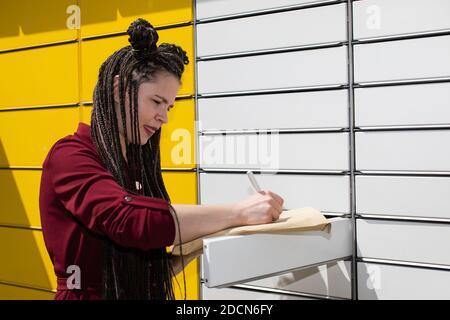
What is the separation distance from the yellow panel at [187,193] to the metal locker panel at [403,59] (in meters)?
1.01

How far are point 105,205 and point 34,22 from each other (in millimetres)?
2351

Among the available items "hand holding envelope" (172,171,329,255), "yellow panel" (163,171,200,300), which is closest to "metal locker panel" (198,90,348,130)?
Result: "yellow panel" (163,171,200,300)

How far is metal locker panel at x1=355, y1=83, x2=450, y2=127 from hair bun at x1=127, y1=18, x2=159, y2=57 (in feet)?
3.53

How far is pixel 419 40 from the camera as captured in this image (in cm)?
236

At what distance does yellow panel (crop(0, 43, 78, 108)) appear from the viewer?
133 inches

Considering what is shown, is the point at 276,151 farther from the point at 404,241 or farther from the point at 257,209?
the point at 257,209

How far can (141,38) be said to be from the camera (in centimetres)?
174

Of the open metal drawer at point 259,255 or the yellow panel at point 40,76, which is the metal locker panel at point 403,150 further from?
the yellow panel at point 40,76

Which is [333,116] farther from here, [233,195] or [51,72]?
[51,72]

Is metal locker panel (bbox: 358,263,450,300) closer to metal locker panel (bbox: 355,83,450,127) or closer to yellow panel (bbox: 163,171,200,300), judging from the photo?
metal locker panel (bbox: 355,83,450,127)

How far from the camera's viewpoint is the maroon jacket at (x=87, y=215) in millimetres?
1560

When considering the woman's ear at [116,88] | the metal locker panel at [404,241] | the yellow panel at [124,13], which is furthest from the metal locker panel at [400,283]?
the yellow panel at [124,13]

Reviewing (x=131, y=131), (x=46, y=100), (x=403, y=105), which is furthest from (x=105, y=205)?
(x=46, y=100)

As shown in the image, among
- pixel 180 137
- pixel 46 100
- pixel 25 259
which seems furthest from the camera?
pixel 25 259
